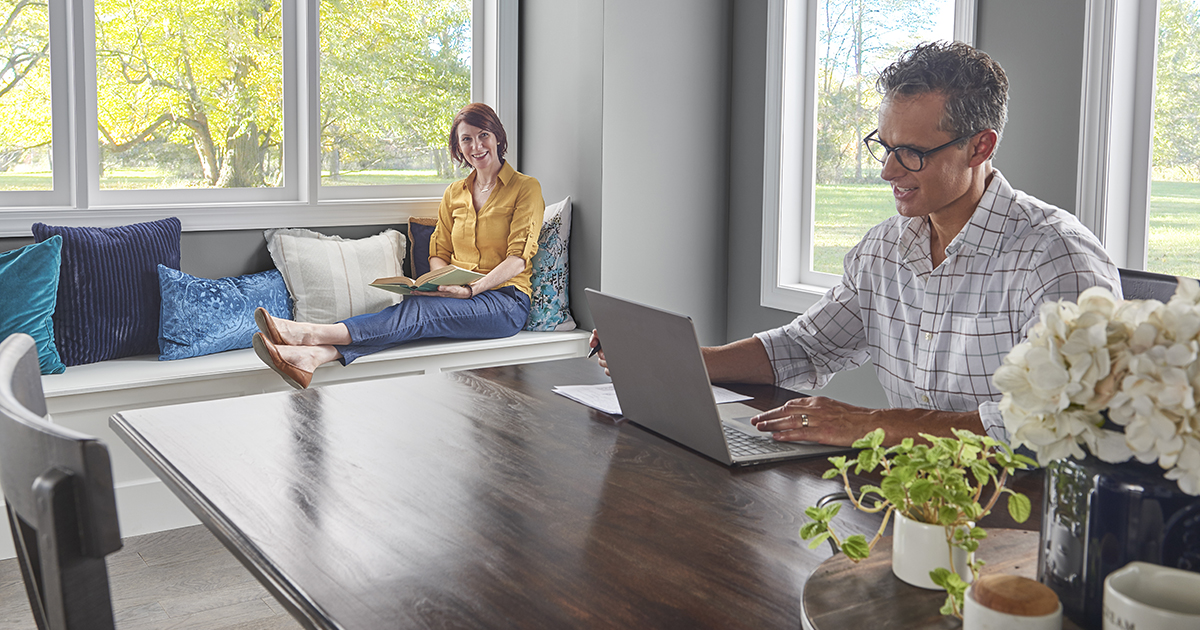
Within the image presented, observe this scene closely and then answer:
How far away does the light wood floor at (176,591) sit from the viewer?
2549mm

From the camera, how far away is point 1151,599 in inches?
27.4

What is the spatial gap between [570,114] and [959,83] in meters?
2.46

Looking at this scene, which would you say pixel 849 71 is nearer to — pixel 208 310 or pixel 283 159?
pixel 283 159

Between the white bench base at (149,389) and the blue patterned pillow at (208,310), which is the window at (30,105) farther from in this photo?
Answer: the white bench base at (149,389)

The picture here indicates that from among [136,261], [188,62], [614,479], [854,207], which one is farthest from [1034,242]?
[188,62]

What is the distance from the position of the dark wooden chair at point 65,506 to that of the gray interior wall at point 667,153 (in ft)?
10.4

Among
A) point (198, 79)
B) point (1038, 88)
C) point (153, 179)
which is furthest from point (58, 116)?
point (1038, 88)

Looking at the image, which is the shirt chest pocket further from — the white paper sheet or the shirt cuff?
the white paper sheet

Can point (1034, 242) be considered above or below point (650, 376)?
above

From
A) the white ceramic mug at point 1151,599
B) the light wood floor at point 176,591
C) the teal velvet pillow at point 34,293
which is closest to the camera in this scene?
the white ceramic mug at point 1151,599

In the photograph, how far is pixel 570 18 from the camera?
13.3 ft

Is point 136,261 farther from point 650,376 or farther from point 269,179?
point 650,376

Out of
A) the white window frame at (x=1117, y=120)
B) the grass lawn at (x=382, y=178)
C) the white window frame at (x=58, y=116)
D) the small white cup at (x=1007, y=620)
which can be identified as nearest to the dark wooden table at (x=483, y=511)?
the small white cup at (x=1007, y=620)

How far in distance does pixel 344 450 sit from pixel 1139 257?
228 cm
